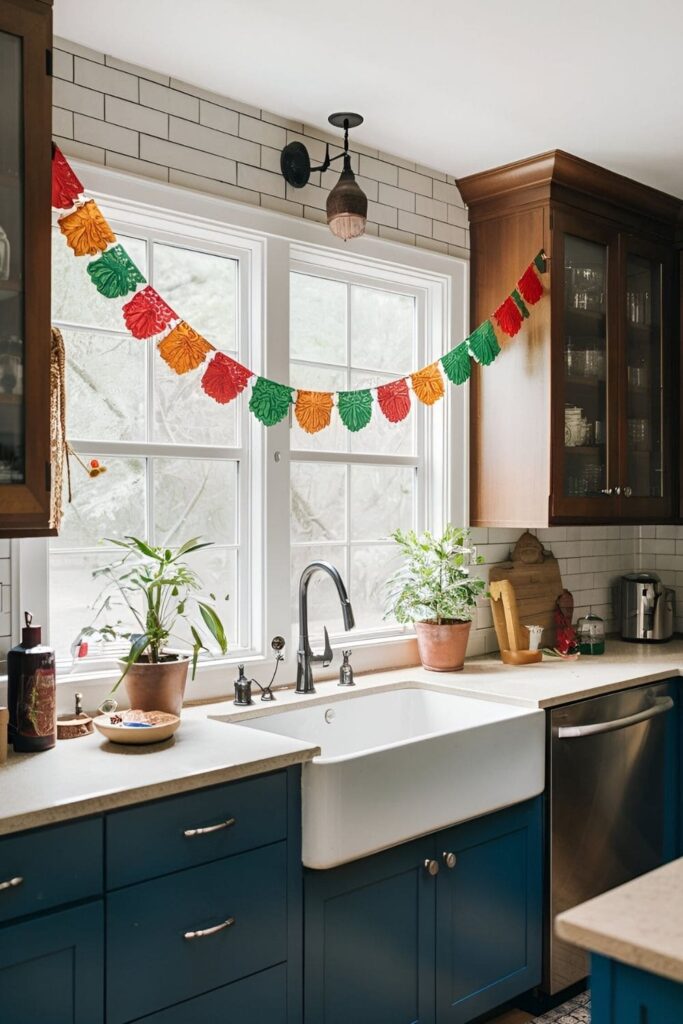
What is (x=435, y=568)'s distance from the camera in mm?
3393

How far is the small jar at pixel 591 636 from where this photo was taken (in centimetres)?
389

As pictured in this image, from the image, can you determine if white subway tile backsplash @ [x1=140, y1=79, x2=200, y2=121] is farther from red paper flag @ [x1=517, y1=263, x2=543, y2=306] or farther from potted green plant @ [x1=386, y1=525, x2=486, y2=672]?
potted green plant @ [x1=386, y1=525, x2=486, y2=672]

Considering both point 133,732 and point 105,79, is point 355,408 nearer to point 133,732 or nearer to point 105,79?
point 105,79

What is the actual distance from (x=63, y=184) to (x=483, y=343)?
1.62 metres

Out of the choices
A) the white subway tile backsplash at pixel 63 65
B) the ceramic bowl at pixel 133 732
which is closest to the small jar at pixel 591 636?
the ceramic bowl at pixel 133 732

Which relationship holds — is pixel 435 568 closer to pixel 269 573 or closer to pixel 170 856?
pixel 269 573

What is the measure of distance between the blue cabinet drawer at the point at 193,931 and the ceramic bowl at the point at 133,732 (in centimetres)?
34

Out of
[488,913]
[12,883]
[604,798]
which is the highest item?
[12,883]

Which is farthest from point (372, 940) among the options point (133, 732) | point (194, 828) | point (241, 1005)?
point (133, 732)

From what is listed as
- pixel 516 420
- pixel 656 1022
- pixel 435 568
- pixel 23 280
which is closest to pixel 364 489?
pixel 435 568

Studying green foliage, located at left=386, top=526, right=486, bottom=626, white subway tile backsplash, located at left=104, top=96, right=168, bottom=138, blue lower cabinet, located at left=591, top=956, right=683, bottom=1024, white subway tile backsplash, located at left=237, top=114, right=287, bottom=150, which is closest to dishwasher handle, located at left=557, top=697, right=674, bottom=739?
green foliage, located at left=386, top=526, right=486, bottom=626

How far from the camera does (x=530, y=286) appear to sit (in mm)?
3520

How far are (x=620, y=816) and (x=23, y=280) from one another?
8.08 ft

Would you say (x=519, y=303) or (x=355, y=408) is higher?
(x=519, y=303)
